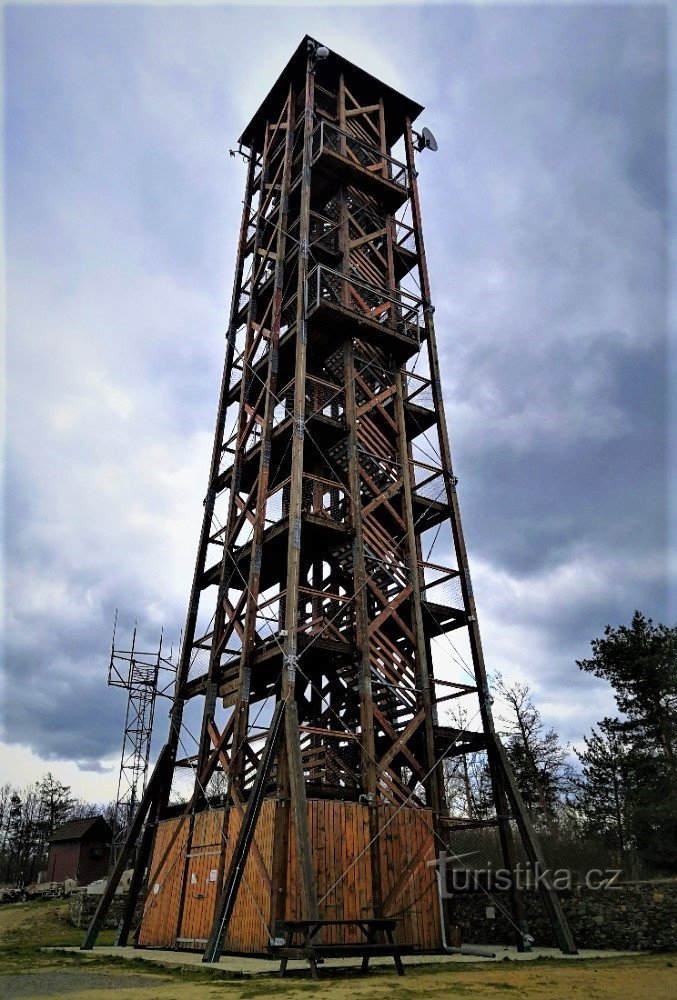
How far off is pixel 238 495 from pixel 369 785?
909 centimetres

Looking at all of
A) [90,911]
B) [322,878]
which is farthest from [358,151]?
[90,911]

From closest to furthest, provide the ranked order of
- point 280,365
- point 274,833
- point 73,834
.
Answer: point 274,833 < point 280,365 < point 73,834

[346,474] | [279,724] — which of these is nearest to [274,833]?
[279,724]

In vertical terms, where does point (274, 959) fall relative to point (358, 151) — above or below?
below

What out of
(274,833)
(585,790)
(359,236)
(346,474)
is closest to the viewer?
(274,833)

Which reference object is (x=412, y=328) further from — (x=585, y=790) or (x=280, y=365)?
(x=585, y=790)

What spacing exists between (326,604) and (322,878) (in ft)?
24.6

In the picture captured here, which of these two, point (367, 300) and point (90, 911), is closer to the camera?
point (367, 300)

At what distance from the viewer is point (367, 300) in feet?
72.3

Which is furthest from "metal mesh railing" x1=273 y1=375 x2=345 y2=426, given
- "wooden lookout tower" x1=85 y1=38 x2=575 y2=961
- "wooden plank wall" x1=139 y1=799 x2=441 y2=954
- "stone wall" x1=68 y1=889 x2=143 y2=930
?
"stone wall" x1=68 y1=889 x2=143 y2=930

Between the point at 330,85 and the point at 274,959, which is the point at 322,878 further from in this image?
the point at 330,85

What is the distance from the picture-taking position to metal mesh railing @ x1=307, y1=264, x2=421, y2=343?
65.8 ft

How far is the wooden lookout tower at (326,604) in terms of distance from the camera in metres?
13.5

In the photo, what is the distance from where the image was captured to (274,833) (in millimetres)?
12992
